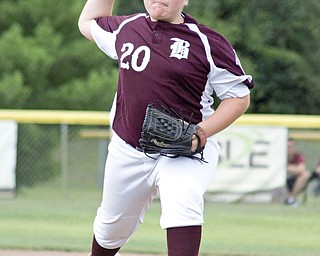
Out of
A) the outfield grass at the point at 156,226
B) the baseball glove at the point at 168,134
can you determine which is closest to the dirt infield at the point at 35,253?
the outfield grass at the point at 156,226

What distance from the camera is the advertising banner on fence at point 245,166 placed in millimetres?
13195

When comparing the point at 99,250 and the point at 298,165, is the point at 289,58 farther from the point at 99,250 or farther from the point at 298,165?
the point at 99,250

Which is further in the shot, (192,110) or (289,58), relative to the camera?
(289,58)

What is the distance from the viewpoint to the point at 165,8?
4.85 m

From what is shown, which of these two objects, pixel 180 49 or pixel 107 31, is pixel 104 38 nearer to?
pixel 107 31

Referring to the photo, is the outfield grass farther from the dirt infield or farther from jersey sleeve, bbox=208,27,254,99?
jersey sleeve, bbox=208,27,254,99

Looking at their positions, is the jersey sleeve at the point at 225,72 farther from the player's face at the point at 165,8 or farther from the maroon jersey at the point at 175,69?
the player's face at the point at 165,8

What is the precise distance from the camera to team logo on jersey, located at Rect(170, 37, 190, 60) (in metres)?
4.82

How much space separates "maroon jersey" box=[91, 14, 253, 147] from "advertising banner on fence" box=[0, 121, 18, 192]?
846 cm

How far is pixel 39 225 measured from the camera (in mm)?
10367

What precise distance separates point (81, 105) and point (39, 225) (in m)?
8.16

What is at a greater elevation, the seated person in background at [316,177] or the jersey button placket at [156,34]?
the jersey button placket at [156,34]

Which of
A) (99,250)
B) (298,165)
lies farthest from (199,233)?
(298,165)

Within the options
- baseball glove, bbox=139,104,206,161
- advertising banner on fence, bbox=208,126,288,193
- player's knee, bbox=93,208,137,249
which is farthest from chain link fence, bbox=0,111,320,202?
baseball glove, bbox=139,104,206,161
